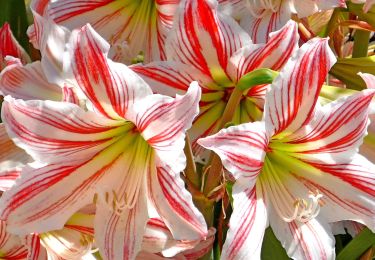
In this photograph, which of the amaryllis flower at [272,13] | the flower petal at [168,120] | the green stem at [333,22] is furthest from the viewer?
the green stem at [333,22]

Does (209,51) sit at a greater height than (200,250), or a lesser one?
greater

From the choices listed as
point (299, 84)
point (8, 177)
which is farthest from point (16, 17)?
point (299, 84)

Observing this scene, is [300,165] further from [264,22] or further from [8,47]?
[8,47]

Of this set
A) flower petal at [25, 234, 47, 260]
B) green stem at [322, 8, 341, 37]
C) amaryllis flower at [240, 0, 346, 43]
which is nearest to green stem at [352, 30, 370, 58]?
green stem at [322, 8, 341, 37]

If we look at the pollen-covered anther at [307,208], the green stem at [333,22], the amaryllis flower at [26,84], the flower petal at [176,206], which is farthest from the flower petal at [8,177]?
the green stem at [333,22]

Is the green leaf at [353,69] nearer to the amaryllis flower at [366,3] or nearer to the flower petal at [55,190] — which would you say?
the amaryllis flower at [366,3]

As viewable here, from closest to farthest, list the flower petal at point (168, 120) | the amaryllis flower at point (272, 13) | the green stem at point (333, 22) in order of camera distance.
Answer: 1. the flower petal at point (168, 120)
2. the amaryllis flower at point (272, 13)
3. the green stem at point (333, 22)

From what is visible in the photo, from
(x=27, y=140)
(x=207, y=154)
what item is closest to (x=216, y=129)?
(x=207, y=154)

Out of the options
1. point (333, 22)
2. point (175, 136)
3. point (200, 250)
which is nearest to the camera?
point (175, 136)
